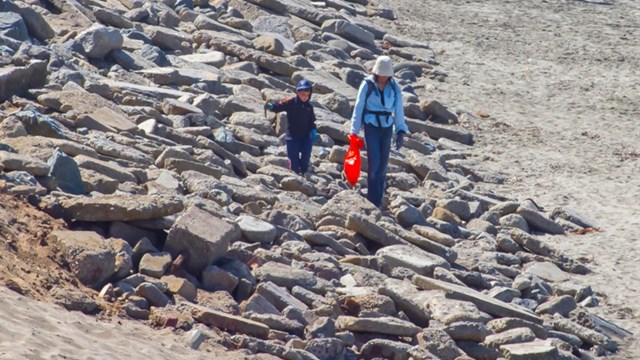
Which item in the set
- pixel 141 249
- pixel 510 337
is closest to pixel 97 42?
pixel 141 249

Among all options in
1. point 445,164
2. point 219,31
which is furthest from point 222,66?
point 445,164

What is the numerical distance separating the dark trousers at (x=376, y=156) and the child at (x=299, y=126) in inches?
35.0

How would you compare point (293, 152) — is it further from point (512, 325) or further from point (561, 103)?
point (561, 103)

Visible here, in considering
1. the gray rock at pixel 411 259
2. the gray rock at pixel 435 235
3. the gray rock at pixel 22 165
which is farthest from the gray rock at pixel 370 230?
the gray rock at pixel 22 165

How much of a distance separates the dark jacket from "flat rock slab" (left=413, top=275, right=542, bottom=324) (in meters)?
3.09

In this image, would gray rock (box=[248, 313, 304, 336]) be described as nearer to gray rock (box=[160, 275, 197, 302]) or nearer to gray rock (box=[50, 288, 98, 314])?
gray rock (box=[160, 275, 197, 302])

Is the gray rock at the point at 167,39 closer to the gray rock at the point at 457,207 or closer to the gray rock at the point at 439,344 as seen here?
the gray rock at the point at 457,207

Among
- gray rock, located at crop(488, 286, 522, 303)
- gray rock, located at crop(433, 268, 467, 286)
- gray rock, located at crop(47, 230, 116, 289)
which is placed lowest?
gray rock, located at crop(488, 286, 522, 303)

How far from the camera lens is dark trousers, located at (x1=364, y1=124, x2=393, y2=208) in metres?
12.0

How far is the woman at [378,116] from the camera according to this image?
38.8 feet

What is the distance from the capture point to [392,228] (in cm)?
1141

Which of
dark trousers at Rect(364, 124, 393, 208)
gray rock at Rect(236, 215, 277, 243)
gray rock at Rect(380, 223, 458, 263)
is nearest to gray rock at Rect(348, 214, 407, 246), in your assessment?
gray rock at Rect(380, 223, 458, 263)

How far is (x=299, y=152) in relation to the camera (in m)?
13.0

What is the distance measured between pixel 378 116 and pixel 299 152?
4.38 feet
